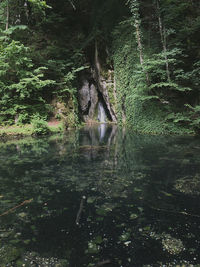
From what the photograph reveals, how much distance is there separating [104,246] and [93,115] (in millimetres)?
15752

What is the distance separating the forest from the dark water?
5.29m

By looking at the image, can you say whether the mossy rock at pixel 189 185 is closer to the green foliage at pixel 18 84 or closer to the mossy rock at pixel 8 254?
the mossy rock at pixel 8 254

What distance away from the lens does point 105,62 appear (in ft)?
48.8

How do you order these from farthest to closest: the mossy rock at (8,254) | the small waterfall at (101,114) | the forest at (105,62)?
the small waterfall at (101,114) → the forest at (105,62) → the mossy rock at (8,254)

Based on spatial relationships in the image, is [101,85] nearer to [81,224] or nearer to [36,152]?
[36,152]

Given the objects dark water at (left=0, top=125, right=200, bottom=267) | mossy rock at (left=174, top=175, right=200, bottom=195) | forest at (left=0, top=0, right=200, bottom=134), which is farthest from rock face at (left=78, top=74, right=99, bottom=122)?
mossy rock at (left=174, top=175, right=200, bottom=195)

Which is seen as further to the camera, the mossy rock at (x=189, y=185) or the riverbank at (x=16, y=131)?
the riverbank at (x=16, y=131)

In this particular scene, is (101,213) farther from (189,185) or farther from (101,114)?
(101,114)

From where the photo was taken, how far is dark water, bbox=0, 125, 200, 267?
1825 millimetres

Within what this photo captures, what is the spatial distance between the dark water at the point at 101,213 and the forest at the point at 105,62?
17.4ft

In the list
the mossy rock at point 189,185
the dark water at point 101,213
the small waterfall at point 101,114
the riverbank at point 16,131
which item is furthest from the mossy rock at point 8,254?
the small waterfall at point 101,114

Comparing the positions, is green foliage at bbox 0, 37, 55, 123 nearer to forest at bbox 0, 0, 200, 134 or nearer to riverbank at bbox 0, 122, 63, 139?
forest at bbox 0, 0, 200, 134

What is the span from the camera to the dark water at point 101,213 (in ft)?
5.99

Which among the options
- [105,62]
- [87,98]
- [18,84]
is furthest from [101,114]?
[18,84]
